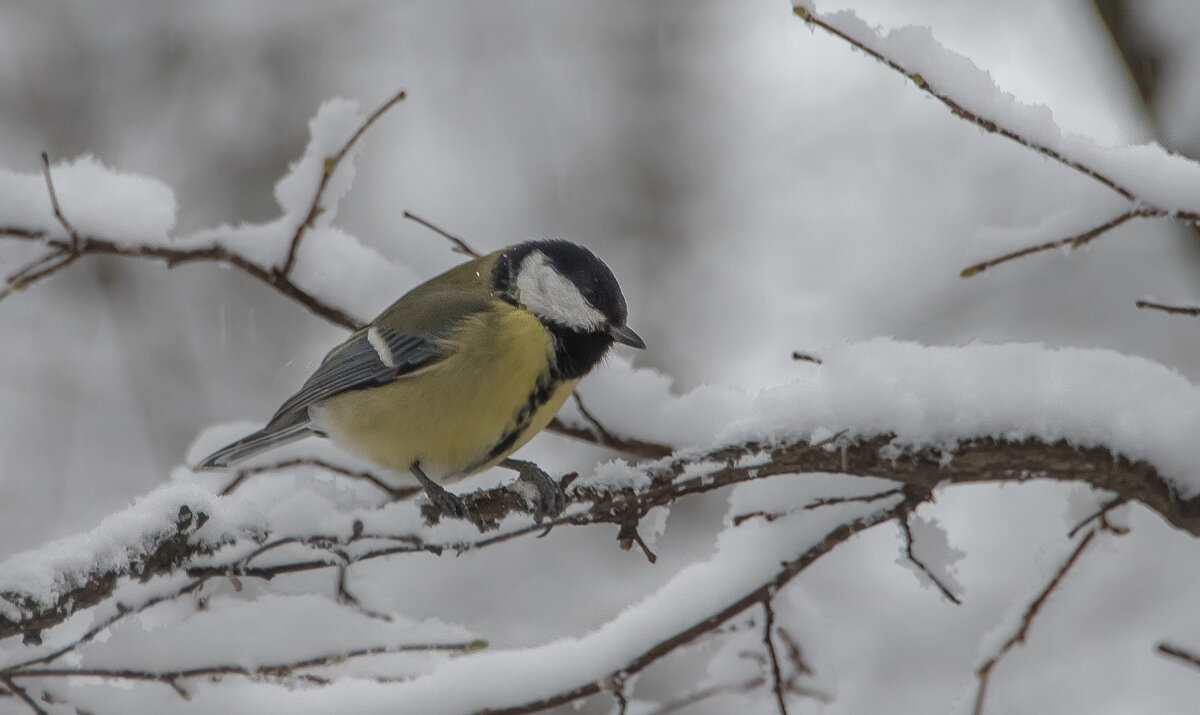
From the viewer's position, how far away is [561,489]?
7.16 ft

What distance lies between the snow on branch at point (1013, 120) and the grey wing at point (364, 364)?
1424 mm

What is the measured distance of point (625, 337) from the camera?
8.23 feet

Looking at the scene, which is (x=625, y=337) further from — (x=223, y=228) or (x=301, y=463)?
(x=223, y=228)

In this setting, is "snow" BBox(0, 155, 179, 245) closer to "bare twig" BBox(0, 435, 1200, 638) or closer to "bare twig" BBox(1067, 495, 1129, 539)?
"bare twig" BBox(0, 435, 1200, 638)

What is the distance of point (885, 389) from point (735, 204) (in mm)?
3938

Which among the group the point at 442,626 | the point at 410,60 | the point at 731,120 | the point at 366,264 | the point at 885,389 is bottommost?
the point at 442,626

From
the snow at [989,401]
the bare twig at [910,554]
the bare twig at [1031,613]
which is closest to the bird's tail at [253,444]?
the snow at [989,401]

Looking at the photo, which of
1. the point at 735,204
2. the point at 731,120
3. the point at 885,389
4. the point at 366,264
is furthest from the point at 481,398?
the point at 731,120

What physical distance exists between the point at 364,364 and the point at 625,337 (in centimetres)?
74

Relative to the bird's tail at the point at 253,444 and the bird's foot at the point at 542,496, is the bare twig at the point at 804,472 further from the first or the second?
the bird's tail at the point at 253,444

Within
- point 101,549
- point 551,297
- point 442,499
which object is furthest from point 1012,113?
point 101,549

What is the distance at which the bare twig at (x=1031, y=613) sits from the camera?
1.71 metres

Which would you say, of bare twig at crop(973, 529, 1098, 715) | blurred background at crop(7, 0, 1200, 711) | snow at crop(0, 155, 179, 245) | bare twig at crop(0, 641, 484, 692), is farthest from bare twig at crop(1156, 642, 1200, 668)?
blurred background at crop(7, 0, 1200, 711)

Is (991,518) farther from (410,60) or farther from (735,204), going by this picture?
(410,60)
